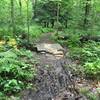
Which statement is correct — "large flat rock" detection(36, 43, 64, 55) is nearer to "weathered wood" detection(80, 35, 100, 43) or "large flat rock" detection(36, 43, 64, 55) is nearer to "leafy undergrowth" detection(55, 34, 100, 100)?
"leafy undergrowth" detection(55, 34, 100, 100)

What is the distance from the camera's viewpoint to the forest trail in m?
9.45

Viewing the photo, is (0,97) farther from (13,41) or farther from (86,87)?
(13,41)

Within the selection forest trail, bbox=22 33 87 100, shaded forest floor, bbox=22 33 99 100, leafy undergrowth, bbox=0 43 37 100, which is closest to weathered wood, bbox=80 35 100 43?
forest trail, bbox=22 33 87 100

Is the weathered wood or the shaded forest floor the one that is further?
the weathered wood

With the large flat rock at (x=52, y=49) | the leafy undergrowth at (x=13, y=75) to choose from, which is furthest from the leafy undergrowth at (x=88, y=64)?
the leafy undergrowth at (x=13, y=75)

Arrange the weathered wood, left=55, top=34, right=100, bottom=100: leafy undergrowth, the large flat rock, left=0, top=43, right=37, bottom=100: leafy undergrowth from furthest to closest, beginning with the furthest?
the weathered wood → the large flat rock → left=55, top=34, right=100, bottom=100: leafy undergrowth → left=0, top=43, right=37, bottom=100: leafy undergrowth

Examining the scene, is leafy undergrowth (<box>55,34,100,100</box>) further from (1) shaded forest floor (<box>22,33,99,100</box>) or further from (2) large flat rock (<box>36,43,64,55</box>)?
(2) large flat rock (<box>36,43,64,55</box>)

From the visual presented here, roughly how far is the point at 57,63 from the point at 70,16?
14.4m

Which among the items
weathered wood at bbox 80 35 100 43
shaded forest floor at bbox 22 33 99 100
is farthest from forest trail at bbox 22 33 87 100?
weathered wood at bbox 80 35 100 43

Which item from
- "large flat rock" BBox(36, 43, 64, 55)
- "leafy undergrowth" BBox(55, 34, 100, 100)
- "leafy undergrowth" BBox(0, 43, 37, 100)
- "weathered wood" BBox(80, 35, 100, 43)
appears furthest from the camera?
"weathered wood" BBox(80, 35, 100, 43)

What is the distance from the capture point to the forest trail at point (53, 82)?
9453mm

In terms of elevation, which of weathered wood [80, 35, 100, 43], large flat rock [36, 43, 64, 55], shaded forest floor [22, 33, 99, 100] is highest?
weathered wood [80, 35, 100, 43]

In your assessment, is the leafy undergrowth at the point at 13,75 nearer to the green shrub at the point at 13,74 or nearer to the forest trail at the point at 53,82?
the green shrub at the point at 13,74

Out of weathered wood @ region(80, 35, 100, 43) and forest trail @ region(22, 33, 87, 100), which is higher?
weathered wood @ region(80, 35, 100, 43)
